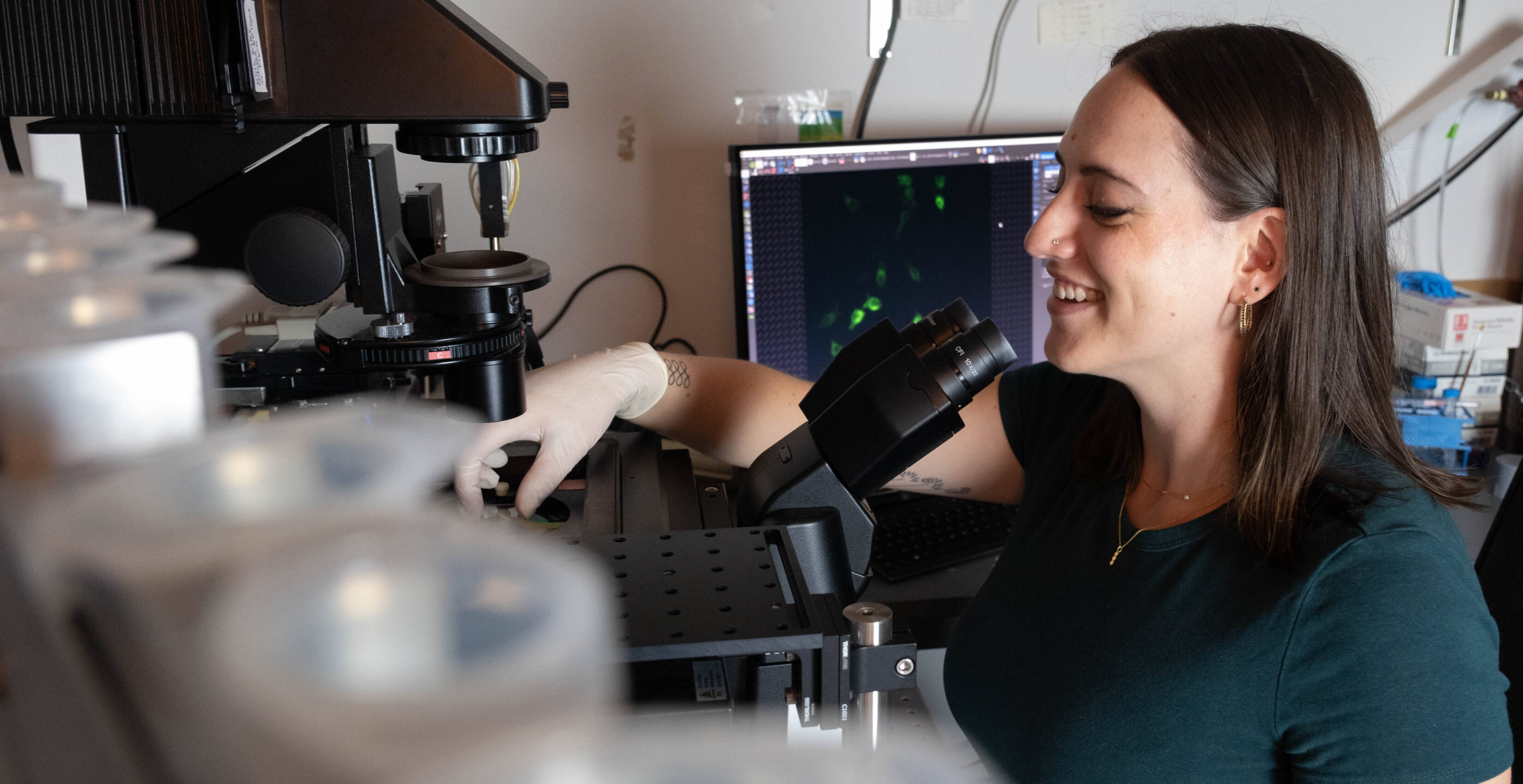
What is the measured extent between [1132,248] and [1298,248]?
14cm

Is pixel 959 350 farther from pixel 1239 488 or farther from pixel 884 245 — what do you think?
pixel 884 245

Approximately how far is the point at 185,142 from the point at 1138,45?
0.84 m

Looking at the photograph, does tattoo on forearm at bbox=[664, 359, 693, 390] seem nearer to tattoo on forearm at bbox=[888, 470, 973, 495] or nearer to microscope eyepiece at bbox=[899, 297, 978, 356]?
tattoo on forearm at bbox=[888, 470, 973, 495]

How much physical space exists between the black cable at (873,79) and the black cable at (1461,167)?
971 mm

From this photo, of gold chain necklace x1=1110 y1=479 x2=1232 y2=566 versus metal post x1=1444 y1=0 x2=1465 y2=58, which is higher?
metal post x1=1444 y1=0 x2=1465 y2=58

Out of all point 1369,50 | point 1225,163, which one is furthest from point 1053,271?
point 1369,50

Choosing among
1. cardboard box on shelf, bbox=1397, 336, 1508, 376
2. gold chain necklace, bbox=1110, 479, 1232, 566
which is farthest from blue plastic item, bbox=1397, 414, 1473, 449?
gold chain necklace, bbox=1110, 479, 1232, 566

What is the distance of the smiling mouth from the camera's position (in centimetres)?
102

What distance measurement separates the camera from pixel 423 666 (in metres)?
0.17

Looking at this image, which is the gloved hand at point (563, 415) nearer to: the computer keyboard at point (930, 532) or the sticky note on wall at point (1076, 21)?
the computer keyboard at point (930, 532)

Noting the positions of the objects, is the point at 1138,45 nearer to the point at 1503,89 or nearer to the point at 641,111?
the point at 641,111

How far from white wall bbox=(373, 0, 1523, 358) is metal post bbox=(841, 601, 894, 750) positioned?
1161 mm

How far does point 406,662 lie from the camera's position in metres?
0.17

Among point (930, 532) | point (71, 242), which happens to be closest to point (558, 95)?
point (71, 242)
